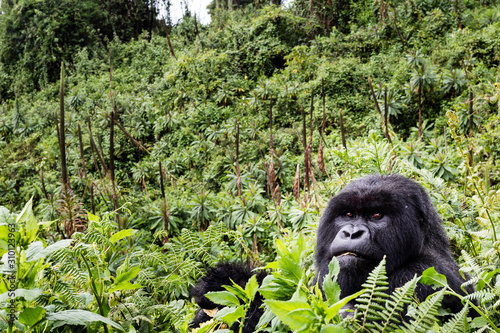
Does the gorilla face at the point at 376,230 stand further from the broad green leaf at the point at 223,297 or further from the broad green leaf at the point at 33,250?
the broad green leaf at the point at 33,250

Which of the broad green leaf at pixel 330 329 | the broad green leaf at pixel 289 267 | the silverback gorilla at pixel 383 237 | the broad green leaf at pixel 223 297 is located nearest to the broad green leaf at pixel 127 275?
the broad green leaf at pixel 223 297

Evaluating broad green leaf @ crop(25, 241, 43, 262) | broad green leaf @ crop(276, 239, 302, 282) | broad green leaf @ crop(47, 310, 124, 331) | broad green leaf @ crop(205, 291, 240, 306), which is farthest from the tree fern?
broad green leaf @ crop(25, 241, 43, 262)

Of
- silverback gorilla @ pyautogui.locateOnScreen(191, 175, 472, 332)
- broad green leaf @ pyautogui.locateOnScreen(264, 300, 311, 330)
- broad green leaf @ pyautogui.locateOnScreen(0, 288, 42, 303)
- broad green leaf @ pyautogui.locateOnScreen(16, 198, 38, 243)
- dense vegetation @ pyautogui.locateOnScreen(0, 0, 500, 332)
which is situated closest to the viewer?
broad green leaf @ pyautogui.locateOnScreen(264, 300, 311, 330)

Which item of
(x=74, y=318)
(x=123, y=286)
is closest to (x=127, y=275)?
(x=123, y=286)

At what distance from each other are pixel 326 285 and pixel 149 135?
10.3 meters

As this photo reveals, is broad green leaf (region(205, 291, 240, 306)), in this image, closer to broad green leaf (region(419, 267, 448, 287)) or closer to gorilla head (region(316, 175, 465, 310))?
broad green leaf (region(419, 267, 448, 287))

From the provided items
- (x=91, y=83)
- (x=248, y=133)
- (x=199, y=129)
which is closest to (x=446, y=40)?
(x=248, y=133)

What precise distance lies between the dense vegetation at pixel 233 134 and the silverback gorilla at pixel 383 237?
0.71 feet

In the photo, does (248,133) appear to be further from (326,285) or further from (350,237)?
(326,285)

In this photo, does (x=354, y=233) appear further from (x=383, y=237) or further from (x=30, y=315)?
(x=30, y=315)

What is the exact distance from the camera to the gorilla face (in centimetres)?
137

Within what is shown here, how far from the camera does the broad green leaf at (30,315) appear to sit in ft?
2.07

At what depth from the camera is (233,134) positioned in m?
8.36

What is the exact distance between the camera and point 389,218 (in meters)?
1.47
